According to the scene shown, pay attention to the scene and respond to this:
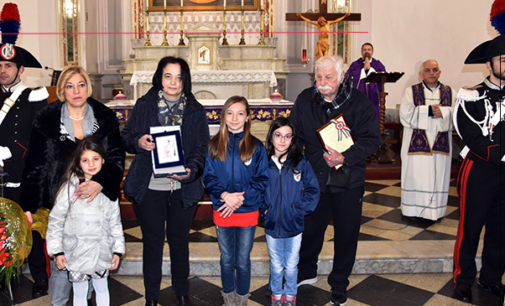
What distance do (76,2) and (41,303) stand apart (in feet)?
→ 28.3

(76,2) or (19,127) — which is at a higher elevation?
(76,2)

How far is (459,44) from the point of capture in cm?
916

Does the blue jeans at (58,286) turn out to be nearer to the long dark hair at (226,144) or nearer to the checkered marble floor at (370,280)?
the checkered marble floor at (370,280)

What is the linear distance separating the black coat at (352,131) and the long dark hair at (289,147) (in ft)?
0.53

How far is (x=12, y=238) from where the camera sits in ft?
8.96

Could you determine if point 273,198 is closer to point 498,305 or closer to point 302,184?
point 302,184

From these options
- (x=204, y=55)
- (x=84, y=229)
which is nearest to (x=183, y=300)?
(x=84, y=229)

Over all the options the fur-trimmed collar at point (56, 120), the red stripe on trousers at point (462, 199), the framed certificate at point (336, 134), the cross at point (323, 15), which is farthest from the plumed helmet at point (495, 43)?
the cross at point (323, 15)

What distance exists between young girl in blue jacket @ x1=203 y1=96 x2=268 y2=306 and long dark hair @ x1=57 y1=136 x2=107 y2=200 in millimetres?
668

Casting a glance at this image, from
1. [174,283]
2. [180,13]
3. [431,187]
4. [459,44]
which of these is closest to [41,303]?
[174,283]

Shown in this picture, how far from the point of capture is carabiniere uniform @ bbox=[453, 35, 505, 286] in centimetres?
333

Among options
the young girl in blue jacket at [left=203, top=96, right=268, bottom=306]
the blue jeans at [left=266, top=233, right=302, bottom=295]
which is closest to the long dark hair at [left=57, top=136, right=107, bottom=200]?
the young girl in blue jacket at [left=203, top=96, right=268, bottom=306]

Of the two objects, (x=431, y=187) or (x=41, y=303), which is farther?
(x=431, y=187)

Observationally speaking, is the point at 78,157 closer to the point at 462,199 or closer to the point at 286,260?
the point at 286,260
